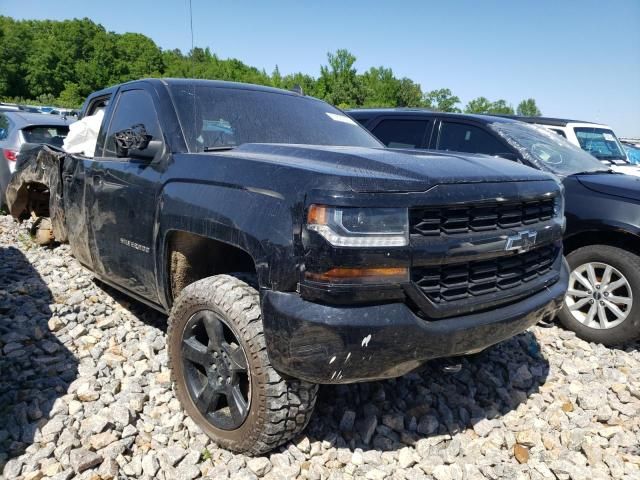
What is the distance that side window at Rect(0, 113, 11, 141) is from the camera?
7.37m

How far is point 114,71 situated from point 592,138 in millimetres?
80987

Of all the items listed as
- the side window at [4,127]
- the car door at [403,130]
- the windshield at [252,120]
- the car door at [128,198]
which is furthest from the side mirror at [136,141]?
the side window at [4,127]

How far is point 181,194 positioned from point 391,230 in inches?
46.9

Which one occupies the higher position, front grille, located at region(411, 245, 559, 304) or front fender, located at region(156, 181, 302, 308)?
front fender, located at region(156, 181, 302, 308)

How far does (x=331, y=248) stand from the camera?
1.81m

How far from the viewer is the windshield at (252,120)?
2.86 meters

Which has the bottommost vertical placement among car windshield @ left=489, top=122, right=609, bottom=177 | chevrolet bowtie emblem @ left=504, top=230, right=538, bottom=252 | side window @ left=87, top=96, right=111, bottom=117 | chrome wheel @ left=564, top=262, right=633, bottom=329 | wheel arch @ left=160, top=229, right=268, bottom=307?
chrome wheel @ left=564, top=262, right=633, bottom=329

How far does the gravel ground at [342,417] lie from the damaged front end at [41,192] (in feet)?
3.34

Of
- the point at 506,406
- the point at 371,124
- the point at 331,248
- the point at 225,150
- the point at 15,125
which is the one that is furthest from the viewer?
the point at 15,125

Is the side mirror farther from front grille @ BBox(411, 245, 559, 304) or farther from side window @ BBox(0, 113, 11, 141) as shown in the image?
side window @ BBox(0, 113, 11, 141)

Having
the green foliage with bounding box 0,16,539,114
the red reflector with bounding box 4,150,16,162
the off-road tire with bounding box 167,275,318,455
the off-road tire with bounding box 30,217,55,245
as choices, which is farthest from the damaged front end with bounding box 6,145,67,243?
the green foliage with bounding box 0,16,539,114

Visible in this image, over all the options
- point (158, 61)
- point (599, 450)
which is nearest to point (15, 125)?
point (599, 450)

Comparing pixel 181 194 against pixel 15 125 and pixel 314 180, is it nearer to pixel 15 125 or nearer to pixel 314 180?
pixel 314 180

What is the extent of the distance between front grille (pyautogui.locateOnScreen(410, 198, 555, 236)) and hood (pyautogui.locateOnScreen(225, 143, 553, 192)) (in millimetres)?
114
